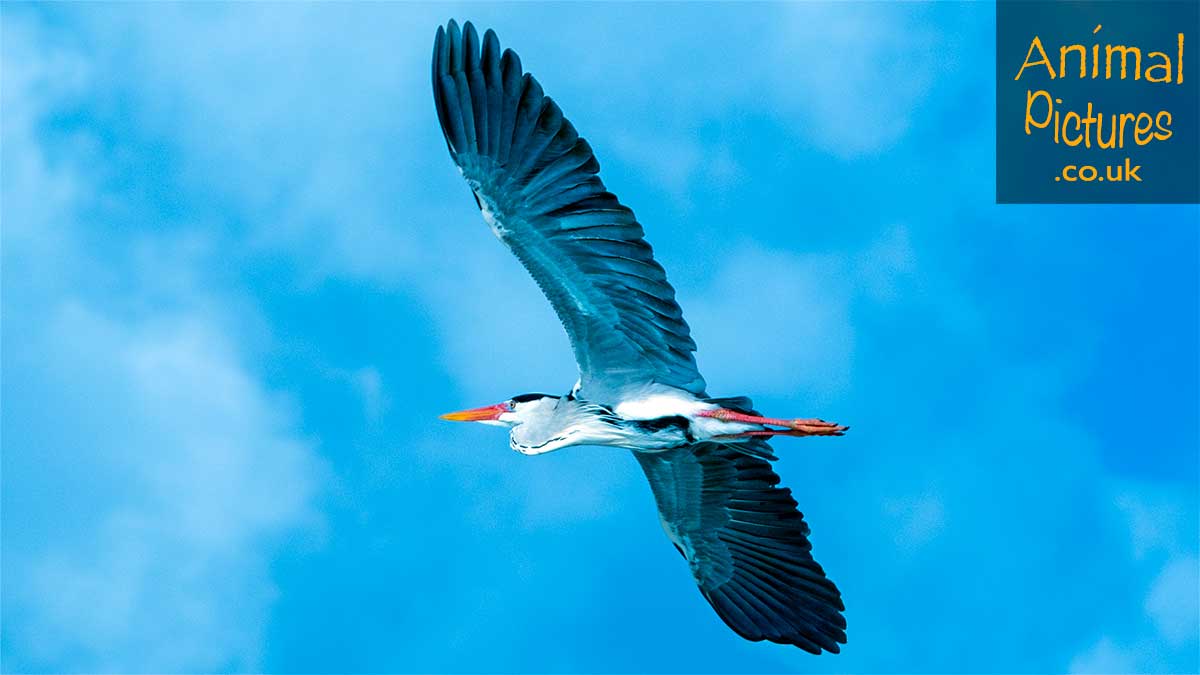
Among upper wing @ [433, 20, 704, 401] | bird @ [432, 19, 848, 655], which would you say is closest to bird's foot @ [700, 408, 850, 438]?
bird @ [432, 19, 848, 655]

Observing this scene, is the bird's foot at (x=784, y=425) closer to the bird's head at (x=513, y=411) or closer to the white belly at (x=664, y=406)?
the white belly at (x=664, y=406)

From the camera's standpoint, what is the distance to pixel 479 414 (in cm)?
1309

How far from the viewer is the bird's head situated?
12.6 m

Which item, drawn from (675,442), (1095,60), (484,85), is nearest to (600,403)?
(675,442)

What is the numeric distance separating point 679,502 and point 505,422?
67.2 inches

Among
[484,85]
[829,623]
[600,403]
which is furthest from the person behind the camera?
[829,623]

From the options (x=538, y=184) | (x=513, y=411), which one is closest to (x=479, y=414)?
(x=513, y=411)

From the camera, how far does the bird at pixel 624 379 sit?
11.4 meters

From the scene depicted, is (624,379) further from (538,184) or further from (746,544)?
(746,544)

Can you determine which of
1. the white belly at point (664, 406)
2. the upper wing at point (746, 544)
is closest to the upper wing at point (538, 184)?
the white belly at point (664, 406)

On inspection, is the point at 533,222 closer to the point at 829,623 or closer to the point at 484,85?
the point at 484,85

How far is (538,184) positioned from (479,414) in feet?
7.91

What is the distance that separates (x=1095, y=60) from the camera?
14.5 meters

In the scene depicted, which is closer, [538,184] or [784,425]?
[538,184]
